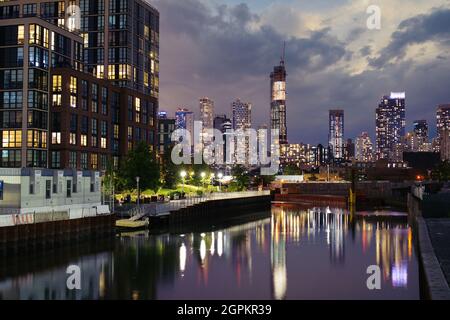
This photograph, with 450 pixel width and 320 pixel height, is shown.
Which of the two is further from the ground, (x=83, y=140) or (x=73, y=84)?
(x=73, y=84)

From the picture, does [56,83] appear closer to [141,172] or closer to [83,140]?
[83,140]

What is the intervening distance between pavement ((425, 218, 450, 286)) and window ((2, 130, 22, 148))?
77053 millimetres

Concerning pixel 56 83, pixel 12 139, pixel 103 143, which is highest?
pixel 56 83

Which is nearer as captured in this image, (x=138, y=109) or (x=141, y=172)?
(x=141, y=172)

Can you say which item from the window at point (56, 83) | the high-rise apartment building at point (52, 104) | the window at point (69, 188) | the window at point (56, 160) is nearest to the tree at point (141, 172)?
the high-rise apartment building at point (52, 104)

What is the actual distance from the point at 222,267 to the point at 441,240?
1998 cm

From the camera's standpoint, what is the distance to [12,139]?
106 meters

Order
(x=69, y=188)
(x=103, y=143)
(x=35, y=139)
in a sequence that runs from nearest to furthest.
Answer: (x=69, y=188), (x=35, y=139), (x=103, y=143)

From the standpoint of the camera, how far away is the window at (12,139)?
105750mm

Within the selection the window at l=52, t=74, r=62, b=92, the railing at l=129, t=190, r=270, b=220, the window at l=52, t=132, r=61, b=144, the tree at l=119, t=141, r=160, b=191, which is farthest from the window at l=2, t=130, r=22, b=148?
the railing at l=129, t=190, r=270, b=220

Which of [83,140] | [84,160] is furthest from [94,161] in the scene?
[83,140]

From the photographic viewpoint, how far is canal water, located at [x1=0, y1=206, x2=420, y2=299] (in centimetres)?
4166

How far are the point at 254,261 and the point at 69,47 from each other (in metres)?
79.3

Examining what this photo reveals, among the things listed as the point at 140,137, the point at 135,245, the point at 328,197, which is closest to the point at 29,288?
the point at 135,245
